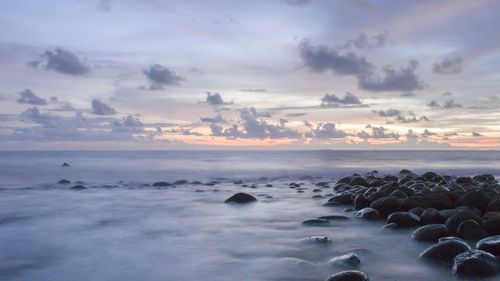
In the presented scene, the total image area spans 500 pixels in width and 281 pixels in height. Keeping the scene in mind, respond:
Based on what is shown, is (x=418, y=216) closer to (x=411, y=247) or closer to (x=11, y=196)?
(x=411, y=247)

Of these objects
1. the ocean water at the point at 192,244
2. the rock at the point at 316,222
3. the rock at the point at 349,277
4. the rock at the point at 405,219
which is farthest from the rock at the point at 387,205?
the rock at the point at 349,277

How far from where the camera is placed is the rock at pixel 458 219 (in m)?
10.3

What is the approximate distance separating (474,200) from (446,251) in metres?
5.73

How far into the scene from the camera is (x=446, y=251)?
27.0ft

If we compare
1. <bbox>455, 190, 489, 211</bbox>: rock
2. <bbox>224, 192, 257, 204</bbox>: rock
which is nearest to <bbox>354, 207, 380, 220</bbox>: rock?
<bbox>455, 190, 489, 211</bbox>: rock

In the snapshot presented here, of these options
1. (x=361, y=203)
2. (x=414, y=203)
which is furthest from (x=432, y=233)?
(x=361, y=203)

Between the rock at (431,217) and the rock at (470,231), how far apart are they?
4.83 feet

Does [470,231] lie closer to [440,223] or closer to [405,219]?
[440,223]

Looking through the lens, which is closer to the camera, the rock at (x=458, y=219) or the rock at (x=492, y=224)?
the rock at (x=492, y=224)

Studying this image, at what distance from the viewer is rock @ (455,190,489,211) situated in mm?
Answer: 13047

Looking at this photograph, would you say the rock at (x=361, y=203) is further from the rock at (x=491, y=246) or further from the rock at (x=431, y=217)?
the rock at (x=491, y=246)

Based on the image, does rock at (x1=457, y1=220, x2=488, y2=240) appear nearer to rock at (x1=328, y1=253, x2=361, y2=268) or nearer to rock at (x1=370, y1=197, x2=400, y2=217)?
rock at (x1=328, y1=253, x2=361, y2=268)

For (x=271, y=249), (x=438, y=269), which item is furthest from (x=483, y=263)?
(x=271, y=249)

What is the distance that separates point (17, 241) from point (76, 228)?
6.74 ft
